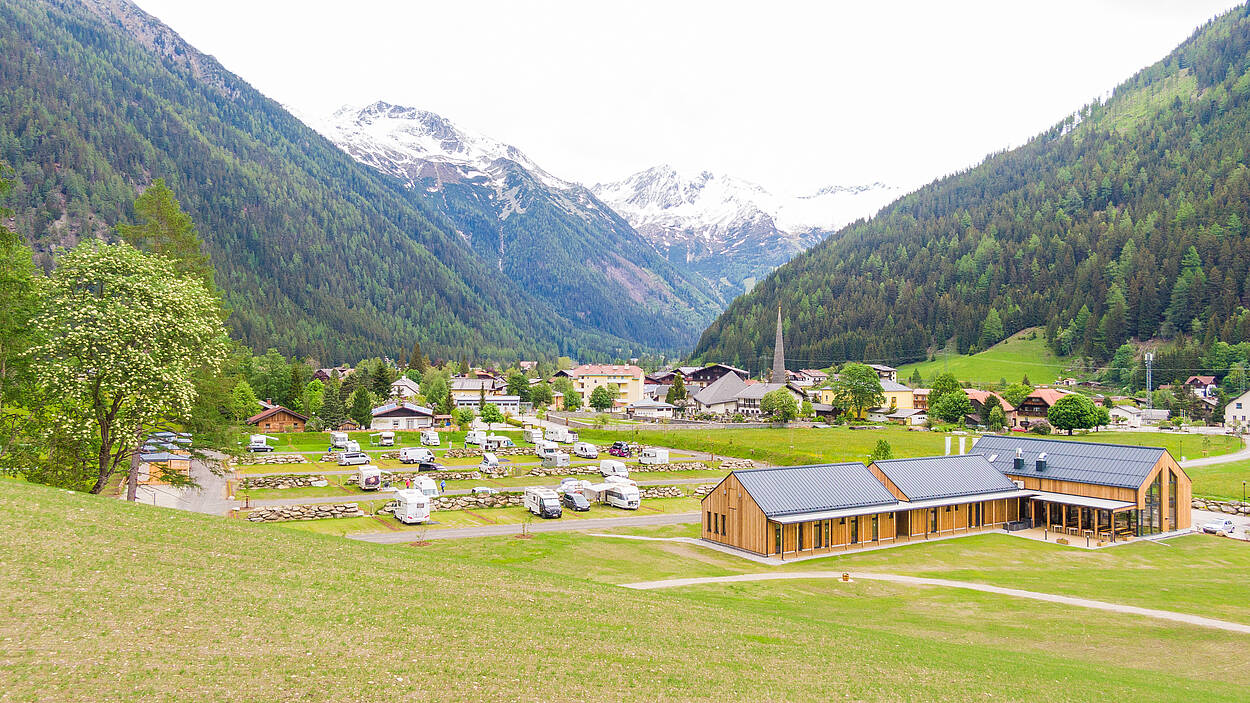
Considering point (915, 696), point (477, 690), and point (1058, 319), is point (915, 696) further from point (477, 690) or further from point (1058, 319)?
point (1058, 319)

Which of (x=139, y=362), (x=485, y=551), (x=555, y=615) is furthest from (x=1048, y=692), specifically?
(x=139, y=362)

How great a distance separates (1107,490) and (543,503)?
119 feet

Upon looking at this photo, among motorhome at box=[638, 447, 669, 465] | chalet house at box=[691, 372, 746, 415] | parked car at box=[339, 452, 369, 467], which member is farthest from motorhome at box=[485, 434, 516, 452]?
chalet house at box=[691, 372, 746, 415]

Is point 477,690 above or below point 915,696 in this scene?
above

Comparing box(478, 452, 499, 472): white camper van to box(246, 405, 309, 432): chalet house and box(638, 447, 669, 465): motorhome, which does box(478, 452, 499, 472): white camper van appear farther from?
box(246, 405, 309, 432): chalet house

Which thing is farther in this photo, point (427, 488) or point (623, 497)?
point (623, 497)

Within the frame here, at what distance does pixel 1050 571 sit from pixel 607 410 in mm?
A: 123727

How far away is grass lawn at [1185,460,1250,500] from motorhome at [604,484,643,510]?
145 ft

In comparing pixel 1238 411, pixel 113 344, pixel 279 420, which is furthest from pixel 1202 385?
pixel 113 344

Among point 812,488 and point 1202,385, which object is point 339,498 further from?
point 1202,385

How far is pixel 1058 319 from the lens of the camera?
175 metres

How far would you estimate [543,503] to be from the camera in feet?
163

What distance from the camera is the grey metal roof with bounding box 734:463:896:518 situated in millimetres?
40281

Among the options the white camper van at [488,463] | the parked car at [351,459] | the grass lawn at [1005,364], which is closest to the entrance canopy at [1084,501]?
the white camper van at [488,463]
